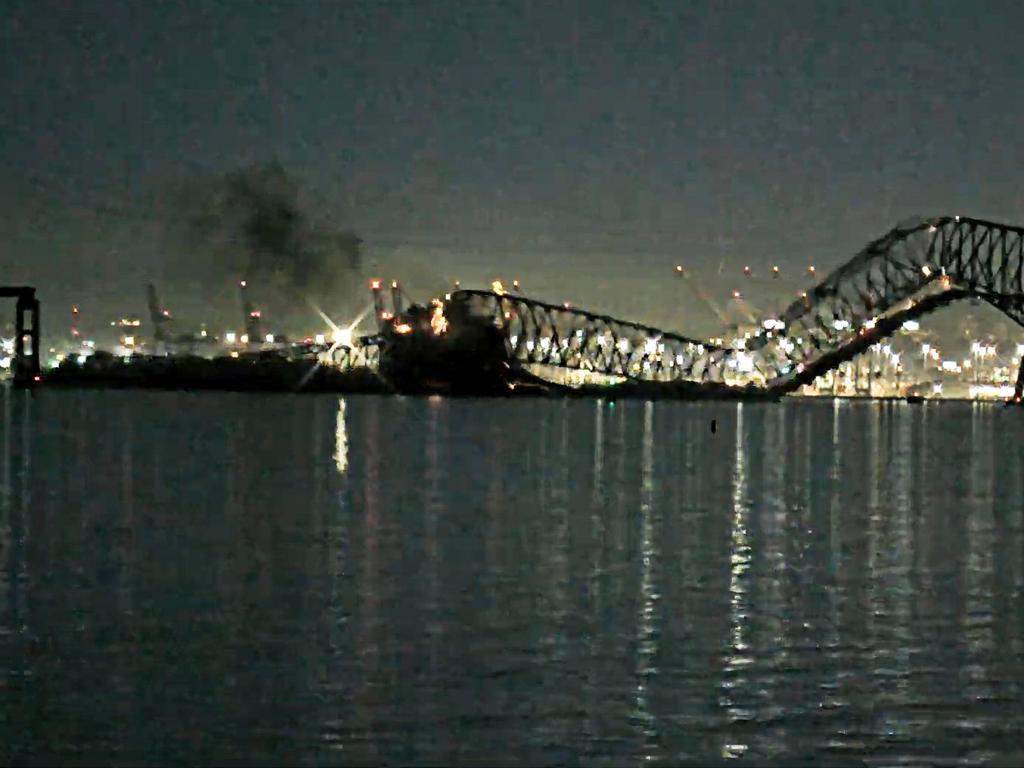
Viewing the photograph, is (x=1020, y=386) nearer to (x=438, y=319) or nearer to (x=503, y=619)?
(x=438, y=319)

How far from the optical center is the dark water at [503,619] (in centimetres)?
1741

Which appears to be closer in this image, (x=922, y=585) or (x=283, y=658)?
(x=283, y=658)

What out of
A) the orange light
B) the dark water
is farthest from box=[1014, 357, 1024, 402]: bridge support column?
the dark water

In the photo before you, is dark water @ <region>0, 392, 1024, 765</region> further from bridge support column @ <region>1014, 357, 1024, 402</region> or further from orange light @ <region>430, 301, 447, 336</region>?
orange light @ <region>430, 301, 447, 336</region>

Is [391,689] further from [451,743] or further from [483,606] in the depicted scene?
[483,606]

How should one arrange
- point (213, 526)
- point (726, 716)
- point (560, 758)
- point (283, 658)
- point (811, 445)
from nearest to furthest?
point (560, 758) → point (726, 716) → point (283, 658) → point (213, 526) → point (811, 445)

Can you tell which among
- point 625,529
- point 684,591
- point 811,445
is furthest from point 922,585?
point 811,445

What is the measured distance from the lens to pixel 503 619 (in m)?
24.0

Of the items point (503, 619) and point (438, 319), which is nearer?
point (503, 619)

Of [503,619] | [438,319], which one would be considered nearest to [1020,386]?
[438,319]

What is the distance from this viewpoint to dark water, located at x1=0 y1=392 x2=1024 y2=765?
17406 millimetres

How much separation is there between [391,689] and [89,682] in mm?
2775

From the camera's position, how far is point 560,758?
16.5 metres

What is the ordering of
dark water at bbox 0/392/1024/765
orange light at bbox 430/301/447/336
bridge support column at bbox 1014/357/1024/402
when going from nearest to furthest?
dark water at bbox 0/392/1024/765 → bridge support column at bbox 1014/357/1024/402 → orange light at bbox 430/301/447/336
